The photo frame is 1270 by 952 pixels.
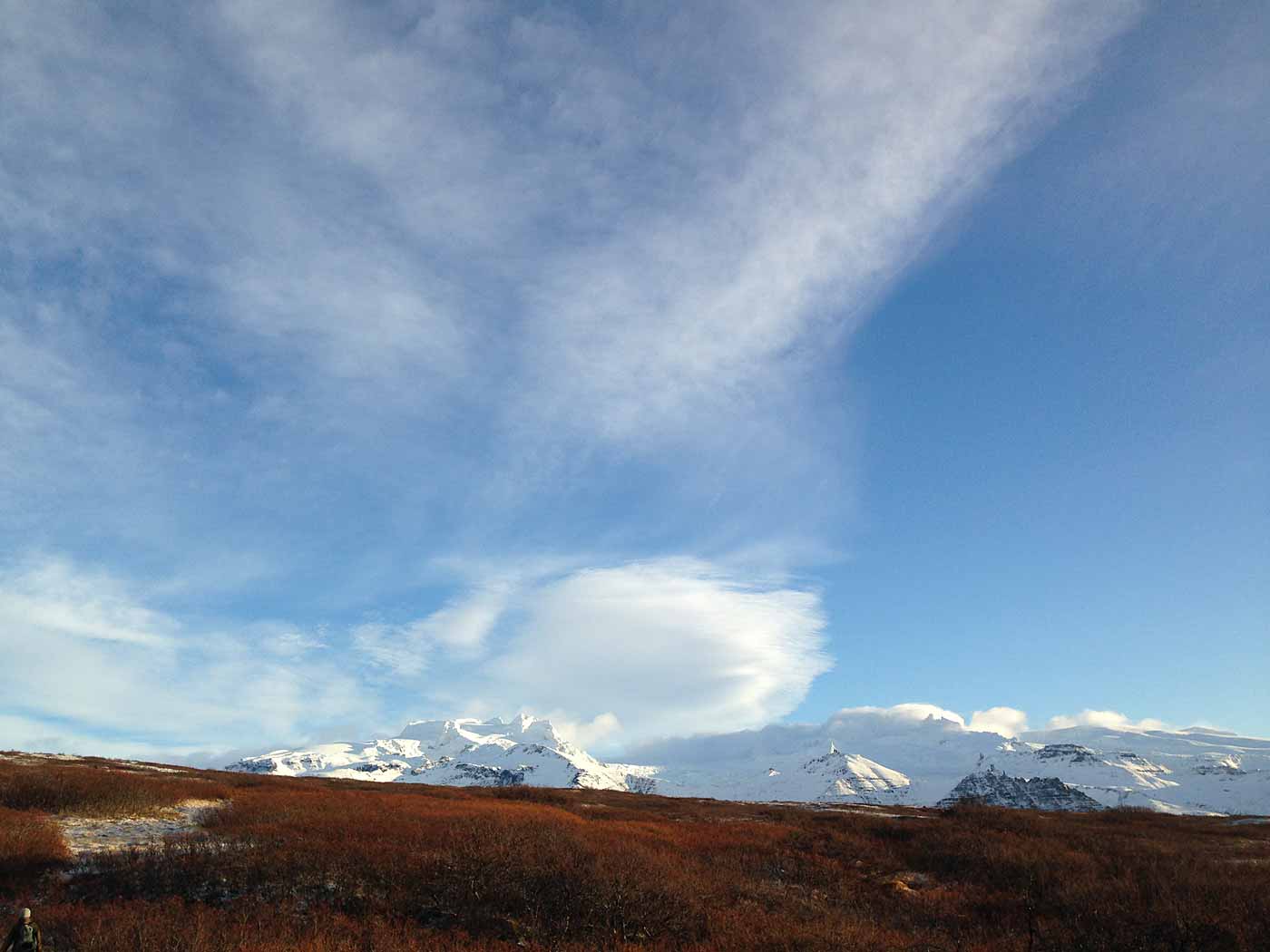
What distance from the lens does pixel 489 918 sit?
14.3 m

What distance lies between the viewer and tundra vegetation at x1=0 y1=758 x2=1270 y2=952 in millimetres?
13156

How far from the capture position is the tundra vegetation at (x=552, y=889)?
43.2ft

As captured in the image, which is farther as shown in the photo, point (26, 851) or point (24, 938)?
point (26, 851)

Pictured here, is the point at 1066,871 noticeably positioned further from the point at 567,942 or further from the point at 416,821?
the point at 416,821

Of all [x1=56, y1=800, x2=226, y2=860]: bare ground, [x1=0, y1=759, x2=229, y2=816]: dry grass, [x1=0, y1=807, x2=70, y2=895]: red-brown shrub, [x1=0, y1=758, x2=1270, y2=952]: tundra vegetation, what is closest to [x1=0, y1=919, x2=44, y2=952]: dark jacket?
[x1=0, y1=758, x2=1270, y2=952]: tundra vegetation

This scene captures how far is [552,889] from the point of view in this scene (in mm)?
15477

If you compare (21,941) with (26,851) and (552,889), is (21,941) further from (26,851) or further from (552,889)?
(552,889)

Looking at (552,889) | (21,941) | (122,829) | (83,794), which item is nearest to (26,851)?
(122,829)

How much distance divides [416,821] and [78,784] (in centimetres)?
1357

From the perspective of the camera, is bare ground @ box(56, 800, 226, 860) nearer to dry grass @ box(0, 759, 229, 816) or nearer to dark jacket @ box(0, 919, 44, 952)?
dry grass @ box(0, 759, 229, 816)

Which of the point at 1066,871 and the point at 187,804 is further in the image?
the point at 187,804

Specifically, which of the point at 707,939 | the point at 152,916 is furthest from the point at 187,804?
the point at 707,939

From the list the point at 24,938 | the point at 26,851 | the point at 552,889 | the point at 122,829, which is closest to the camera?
the point at 24,938

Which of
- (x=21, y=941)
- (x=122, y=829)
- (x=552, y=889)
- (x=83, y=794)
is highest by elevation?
(x=83, y=794)
